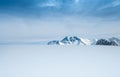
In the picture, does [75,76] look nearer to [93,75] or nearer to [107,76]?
[93,75]

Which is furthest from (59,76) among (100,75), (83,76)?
(100,75)

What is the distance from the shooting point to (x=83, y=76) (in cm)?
779

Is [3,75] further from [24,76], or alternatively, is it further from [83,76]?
[83,76]

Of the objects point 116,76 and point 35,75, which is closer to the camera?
point 116,76

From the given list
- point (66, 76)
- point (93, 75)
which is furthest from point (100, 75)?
point (66, 76)

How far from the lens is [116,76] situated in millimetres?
7270

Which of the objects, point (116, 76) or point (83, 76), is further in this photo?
point (83, 76)

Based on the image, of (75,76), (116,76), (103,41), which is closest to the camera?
(116,76)

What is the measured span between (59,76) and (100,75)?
5.64ft

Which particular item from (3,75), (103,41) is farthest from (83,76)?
(103,41)

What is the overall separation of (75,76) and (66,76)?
367mm

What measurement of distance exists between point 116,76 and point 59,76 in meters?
2.21

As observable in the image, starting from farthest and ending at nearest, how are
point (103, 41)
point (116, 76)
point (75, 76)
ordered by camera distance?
point (103, 41), point (75, 76), point (116, 76)

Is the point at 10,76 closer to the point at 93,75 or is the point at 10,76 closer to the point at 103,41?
the point at 93,75
